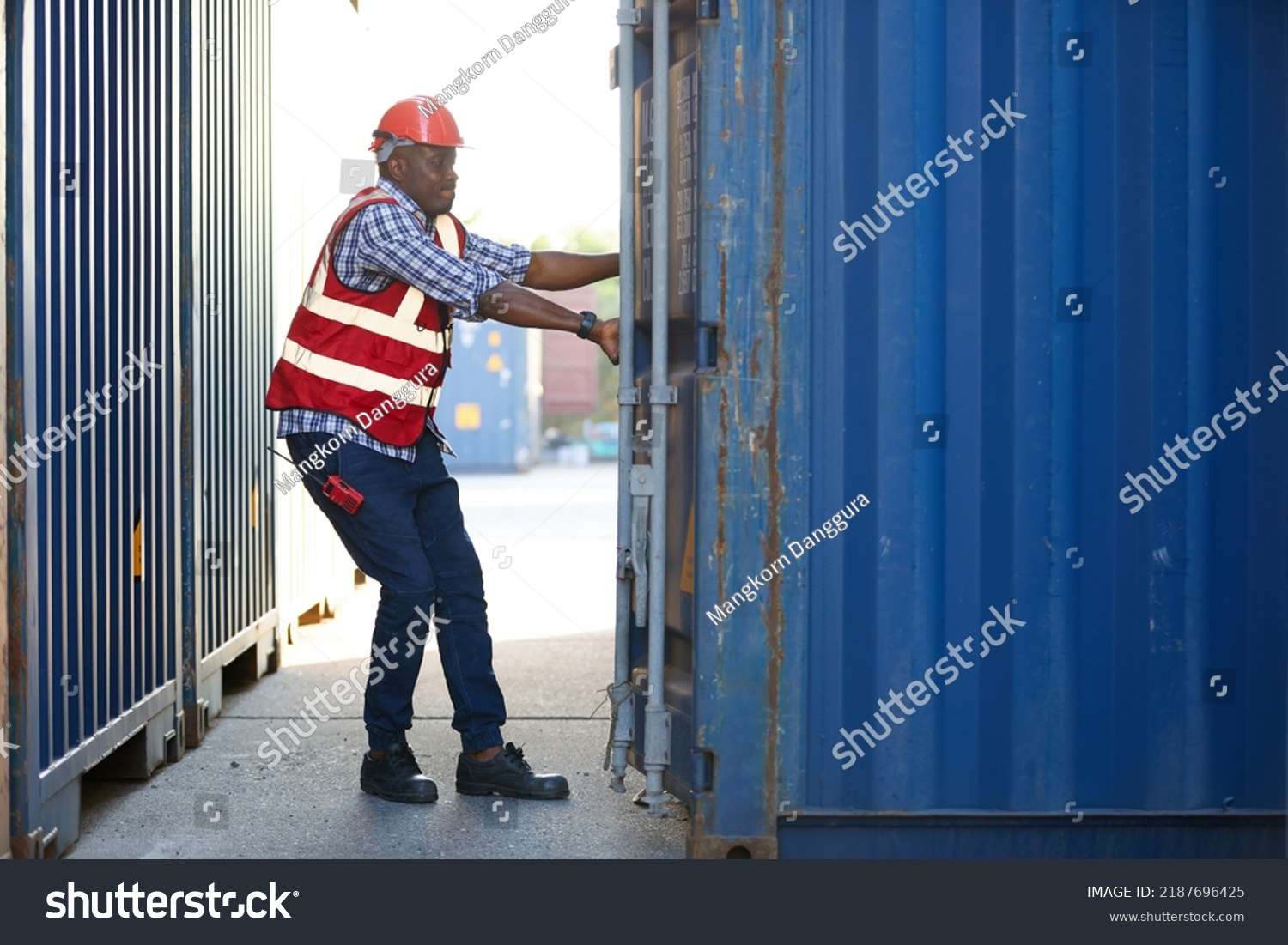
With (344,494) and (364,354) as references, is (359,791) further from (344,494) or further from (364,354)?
(364,354)

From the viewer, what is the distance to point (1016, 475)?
3.73 m

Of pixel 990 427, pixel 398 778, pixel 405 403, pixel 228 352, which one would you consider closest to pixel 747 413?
pixel 990 427

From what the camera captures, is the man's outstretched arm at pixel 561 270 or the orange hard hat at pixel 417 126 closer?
the orange hard hat at pixel 417 126

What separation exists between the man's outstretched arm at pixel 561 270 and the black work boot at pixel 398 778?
156cm

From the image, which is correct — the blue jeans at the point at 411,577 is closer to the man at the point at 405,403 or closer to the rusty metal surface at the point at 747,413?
the man at the point at 405,403

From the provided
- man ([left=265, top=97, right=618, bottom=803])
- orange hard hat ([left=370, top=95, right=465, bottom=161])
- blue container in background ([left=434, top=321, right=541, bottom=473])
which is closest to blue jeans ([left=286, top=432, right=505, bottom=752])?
man ([left=265, top=97, right=618, bottom=803])

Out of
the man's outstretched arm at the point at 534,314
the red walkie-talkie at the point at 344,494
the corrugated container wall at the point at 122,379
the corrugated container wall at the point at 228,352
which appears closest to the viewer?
the corrugated container wall at the point at 122,379

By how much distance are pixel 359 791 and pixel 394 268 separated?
5.59 ft

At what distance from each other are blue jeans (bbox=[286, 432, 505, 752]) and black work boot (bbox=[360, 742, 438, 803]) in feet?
0.16

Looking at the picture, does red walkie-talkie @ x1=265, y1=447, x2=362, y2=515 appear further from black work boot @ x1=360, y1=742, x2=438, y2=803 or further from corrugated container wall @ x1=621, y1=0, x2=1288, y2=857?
corrugated container wall @ x1=621, y1=0, x2=1288, y2=857

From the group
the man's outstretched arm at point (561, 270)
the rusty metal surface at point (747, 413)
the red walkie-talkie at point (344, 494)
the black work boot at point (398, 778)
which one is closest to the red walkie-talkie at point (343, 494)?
the red walkie-talkie at point (344, 494)

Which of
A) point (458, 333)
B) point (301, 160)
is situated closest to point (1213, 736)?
point (301, 160)

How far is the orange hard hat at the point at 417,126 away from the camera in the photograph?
466 cm

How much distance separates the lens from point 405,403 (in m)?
4.63
